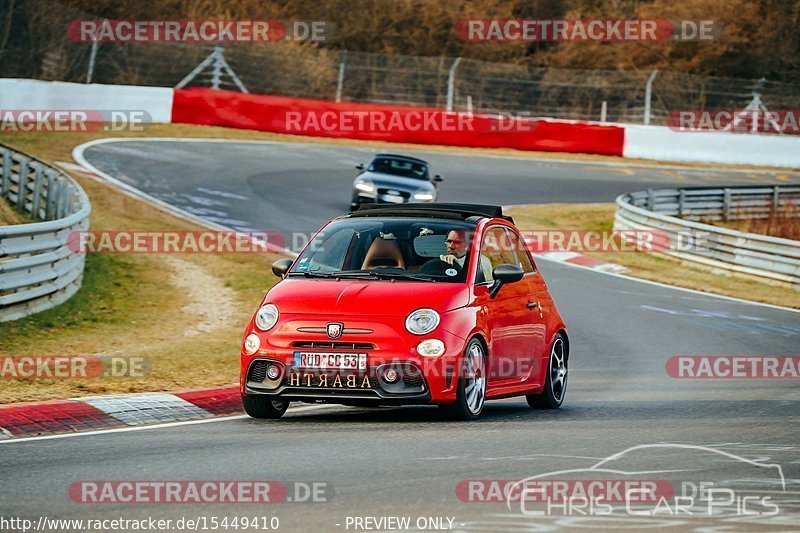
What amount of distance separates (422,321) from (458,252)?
113 centimetres

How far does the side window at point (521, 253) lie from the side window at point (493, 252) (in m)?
0.10

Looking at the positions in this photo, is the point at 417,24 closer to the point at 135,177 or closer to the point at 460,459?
the point at 135,177

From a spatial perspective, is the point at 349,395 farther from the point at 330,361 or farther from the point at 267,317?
the point at 267,317

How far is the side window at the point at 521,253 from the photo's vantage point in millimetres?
11469

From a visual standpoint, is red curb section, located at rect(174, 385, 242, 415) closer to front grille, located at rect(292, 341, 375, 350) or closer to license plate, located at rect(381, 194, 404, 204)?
front grille, located at rect(292, 341, 375, 350)

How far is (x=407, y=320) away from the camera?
31.2ft

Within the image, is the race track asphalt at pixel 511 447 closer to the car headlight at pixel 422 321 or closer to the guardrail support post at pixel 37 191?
the car headlight at pixel 422 321

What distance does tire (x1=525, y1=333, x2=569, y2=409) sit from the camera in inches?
446

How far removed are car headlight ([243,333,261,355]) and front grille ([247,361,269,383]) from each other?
100 millimetres

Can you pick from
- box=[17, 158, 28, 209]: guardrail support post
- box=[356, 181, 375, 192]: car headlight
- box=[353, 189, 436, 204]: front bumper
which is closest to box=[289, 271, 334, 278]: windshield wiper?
box=[17, 158, 28, 209]: guardrail support post

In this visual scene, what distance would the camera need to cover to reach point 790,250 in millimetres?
24812

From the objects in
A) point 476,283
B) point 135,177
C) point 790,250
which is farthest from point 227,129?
point 476,283

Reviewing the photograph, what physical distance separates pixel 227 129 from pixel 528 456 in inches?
1374

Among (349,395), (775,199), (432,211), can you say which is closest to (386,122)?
(775,199)
